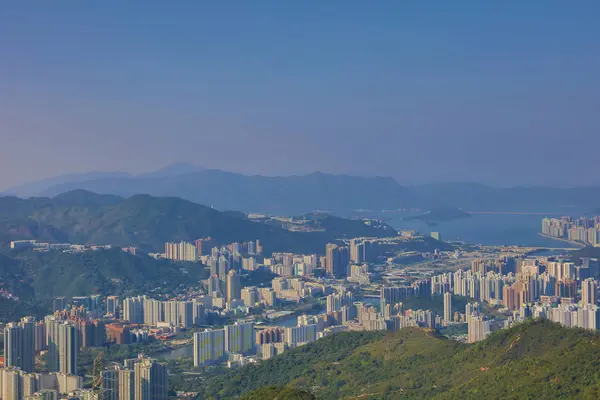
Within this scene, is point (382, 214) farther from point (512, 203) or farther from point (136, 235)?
point (136, 235)

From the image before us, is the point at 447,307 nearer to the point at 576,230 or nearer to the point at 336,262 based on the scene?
the point at 336,262

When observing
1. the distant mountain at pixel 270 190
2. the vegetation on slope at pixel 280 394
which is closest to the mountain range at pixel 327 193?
the distant mountain at pixel 270 190

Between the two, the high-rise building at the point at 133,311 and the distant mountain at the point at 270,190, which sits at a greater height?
the distant mountain at the point at 270,190

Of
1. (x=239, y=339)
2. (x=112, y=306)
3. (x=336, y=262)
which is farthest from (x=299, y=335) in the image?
(x=336, y=262)

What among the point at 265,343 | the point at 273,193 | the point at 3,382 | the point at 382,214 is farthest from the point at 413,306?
the point at 273,193

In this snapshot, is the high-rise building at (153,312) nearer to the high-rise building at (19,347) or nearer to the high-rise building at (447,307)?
the high-rise building at (19,347)

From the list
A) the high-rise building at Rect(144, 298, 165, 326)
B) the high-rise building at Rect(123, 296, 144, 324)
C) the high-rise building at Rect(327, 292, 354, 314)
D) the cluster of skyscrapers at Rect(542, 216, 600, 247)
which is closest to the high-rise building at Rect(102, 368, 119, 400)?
the high-rise building at Rect(144, 298, 165, 326)
